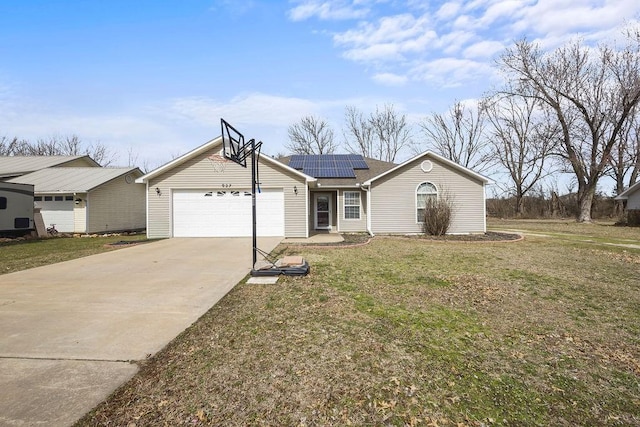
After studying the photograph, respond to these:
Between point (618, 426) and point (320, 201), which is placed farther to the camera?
point (320, 201)

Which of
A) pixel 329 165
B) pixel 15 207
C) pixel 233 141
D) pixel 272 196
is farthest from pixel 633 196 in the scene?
pixel 15 207

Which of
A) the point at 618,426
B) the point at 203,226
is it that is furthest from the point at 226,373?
the point at 203,226

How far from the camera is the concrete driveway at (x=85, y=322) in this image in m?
2.66

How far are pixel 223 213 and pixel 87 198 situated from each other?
341 inches

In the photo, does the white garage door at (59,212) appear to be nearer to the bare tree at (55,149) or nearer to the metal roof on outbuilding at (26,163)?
the metal roof on outbuilding at (26,163)

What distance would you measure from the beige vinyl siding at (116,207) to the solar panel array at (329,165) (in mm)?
10456

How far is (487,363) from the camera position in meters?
3.28

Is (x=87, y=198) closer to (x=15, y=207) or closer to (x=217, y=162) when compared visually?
(x=15, y=207)

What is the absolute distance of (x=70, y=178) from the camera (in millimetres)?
19812

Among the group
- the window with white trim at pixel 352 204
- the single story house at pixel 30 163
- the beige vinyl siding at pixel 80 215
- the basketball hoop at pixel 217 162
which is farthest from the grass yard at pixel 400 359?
the single story house at pixel 30 163

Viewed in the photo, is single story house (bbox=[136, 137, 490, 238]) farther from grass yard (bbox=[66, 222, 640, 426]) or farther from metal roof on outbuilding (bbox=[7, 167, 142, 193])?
grass yard (bbox=[66, 222, 640, 426])

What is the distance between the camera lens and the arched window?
52.4 ft

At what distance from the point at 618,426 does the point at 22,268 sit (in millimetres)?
11097

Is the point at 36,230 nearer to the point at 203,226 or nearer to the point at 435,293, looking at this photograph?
the point at 203,226
